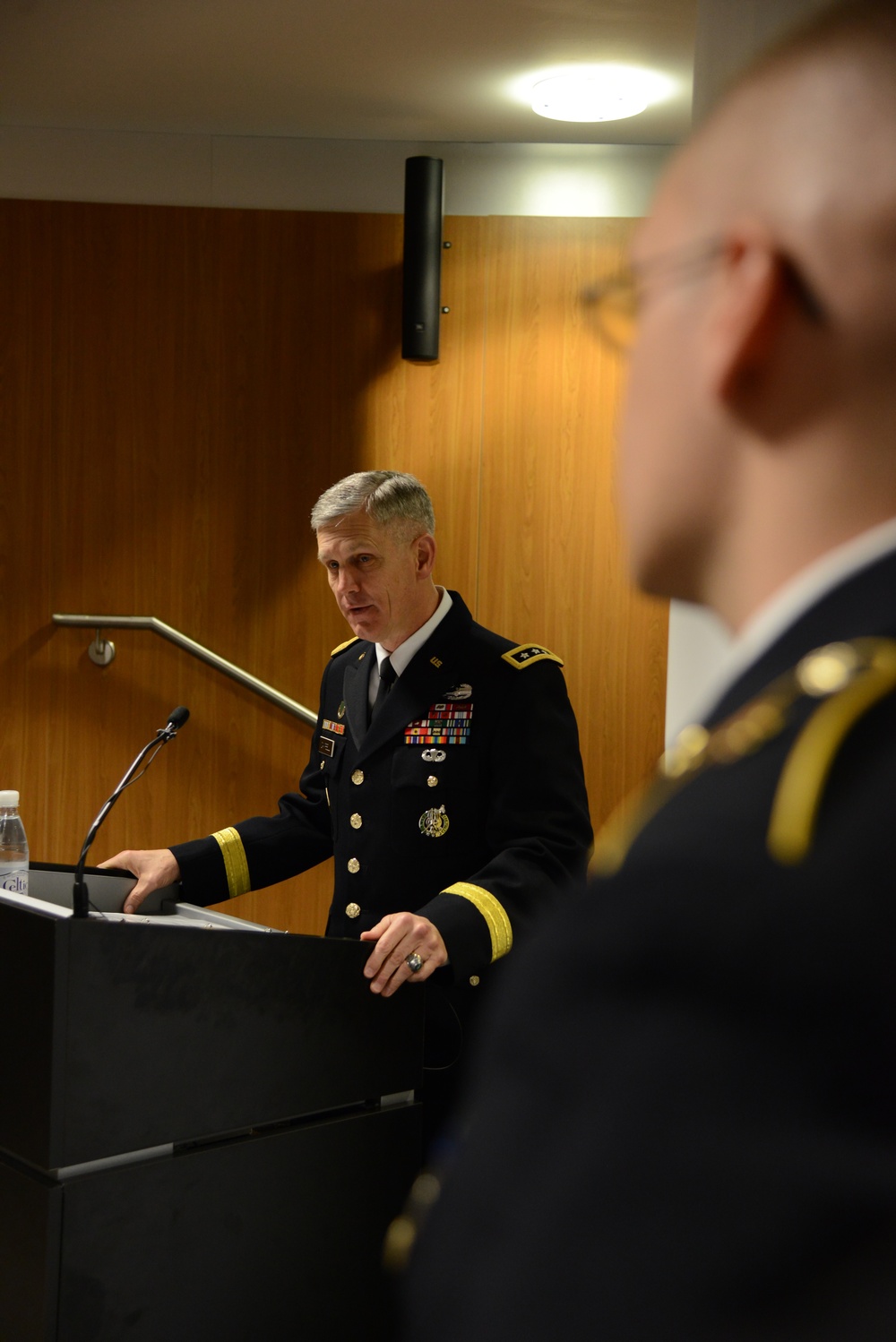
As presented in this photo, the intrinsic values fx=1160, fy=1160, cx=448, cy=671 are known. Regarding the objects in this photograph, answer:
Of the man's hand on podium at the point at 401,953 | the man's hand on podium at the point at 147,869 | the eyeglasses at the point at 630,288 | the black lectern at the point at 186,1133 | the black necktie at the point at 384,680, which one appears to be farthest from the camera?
the black necktie at the point at 384,680

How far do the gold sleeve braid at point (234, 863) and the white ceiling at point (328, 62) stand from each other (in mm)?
2159

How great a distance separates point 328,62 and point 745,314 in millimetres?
3354

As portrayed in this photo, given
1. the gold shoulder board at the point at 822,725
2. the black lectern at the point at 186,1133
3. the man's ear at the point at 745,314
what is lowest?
the black lectern at the point at 186,1133

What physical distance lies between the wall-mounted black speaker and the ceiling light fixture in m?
0.41

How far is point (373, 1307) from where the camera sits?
1593mm

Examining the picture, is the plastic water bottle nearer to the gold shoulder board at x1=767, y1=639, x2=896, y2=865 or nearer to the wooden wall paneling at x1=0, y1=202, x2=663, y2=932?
the gold shoulder board at x1=767, y1=639, x2=896, y2=865

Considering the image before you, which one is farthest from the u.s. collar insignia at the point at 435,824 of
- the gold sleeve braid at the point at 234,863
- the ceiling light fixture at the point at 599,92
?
the ceiling light fixture at the point at 599,92

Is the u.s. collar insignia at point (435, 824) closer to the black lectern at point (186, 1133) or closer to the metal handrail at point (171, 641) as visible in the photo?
the black lectern at point (186, 1133)

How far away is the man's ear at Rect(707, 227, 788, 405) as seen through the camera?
16.2 inches

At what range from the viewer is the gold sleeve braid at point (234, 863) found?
2.14m

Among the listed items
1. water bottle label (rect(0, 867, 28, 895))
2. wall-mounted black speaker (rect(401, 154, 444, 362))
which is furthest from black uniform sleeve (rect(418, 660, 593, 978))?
wall-mounted black speaker (rect(401, 154, 444, 362))

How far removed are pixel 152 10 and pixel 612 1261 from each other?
3.41m

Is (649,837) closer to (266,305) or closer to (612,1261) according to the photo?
(612,1261)

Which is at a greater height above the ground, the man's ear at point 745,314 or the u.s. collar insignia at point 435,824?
the man's ear at point 745,314
